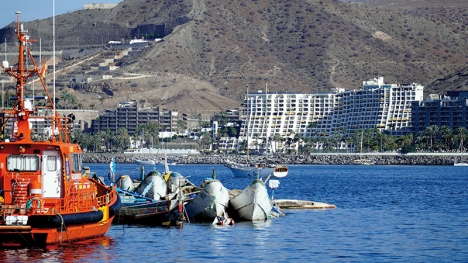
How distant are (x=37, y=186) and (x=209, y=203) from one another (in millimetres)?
16635

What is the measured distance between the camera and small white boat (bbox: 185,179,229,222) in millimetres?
62656

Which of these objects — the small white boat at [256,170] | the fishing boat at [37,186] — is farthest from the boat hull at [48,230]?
the small white boat at [256,170]

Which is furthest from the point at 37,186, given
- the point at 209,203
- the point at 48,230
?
the point at 209,203

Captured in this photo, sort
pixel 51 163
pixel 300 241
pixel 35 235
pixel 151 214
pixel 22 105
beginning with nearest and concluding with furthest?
pixel 35 235 < pixel 51 163 < pixel 22 105 < pixel 300 241 < pixel 151 214

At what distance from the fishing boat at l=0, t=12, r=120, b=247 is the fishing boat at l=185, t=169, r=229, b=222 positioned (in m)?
12.5

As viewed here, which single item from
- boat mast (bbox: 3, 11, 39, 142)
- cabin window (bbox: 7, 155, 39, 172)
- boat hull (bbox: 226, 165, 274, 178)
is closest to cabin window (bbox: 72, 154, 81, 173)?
cabin window (bbox: 7, 155, 39, 172)

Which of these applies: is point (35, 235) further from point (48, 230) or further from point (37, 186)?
point (37, 186)

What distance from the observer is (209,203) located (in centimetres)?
6316

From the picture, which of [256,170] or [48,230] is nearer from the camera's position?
[48,230]

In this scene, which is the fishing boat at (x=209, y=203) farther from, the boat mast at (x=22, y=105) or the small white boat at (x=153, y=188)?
the boat mast at (x=22, y=105)

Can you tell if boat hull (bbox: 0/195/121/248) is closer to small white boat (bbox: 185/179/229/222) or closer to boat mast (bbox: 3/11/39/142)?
boat mast (bbox: 3/11/39/142)

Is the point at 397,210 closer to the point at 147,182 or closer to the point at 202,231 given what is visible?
the point at 147,182

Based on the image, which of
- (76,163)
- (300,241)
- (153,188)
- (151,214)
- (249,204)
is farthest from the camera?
(153,188)

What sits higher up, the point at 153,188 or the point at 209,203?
the point at 153,188
